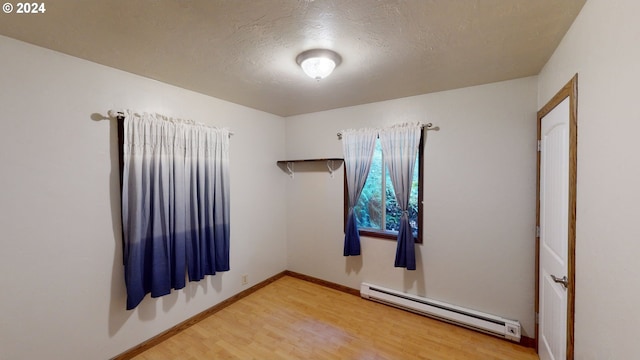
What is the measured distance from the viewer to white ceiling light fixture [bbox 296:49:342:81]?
5.50 feet

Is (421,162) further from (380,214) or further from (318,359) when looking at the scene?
(318,359)

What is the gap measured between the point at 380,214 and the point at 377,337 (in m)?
1.28

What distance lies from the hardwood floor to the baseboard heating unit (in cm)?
6

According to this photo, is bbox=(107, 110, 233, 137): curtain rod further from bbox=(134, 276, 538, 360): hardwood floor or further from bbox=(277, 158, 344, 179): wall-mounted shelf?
bbox=(134, 276, 538, 360): hardwood floor

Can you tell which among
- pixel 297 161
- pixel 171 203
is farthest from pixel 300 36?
pixel 297 161

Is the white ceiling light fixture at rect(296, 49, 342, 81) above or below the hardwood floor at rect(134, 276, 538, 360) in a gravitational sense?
above

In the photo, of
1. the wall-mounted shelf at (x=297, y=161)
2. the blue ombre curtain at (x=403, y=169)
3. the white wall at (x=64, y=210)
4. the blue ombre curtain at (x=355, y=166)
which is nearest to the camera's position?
the white wall at (x=64, y=210)

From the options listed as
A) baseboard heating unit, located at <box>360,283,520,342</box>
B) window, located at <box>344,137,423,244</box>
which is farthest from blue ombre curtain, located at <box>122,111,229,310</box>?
baseboard heating unit, located at <box>360,283,520,342</box>

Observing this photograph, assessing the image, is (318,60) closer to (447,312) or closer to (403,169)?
(403,169)

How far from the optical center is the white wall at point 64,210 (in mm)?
1511

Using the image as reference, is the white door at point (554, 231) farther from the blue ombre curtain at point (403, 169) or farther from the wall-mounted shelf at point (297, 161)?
the wall-mounted shelf at point (297, 161)

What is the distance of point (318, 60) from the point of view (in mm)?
1693

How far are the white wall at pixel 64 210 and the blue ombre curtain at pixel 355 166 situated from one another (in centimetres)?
188

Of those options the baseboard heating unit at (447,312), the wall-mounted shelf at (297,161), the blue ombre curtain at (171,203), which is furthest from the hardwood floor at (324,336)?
the wall-mounted shelf at (297,161)
